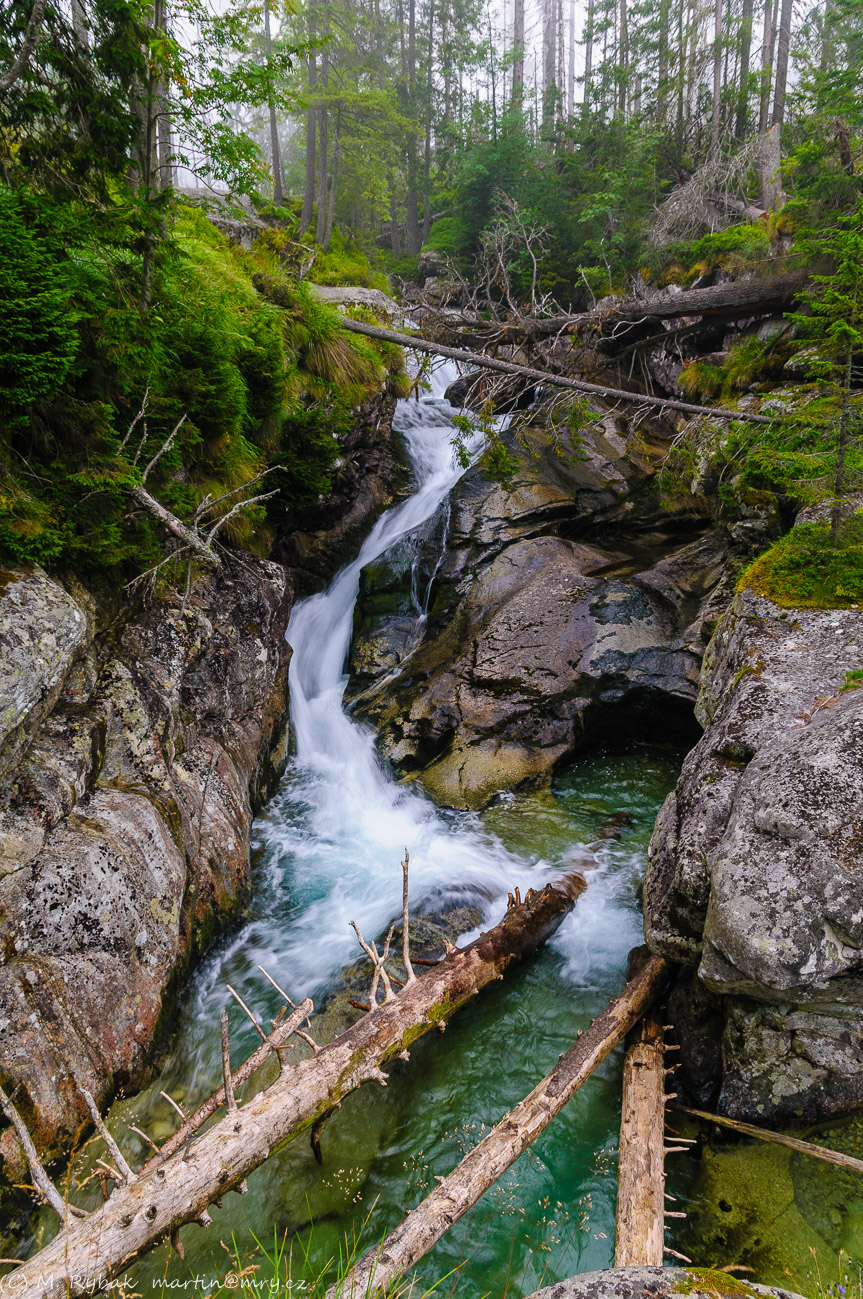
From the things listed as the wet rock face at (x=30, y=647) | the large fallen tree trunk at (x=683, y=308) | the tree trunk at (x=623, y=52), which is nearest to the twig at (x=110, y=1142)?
the wet rock face at (x=30, y=647)

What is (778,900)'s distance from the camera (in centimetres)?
339

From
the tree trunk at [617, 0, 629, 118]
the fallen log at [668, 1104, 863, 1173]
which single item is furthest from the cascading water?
the tree trunk at [617, 0, 629, 118]

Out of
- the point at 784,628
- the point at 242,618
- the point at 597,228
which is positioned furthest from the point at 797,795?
the point at 597,228

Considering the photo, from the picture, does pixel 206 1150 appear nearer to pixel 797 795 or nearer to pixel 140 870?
pixel 140 870

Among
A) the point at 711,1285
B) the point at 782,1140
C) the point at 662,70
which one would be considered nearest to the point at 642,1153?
the point at 782,1140

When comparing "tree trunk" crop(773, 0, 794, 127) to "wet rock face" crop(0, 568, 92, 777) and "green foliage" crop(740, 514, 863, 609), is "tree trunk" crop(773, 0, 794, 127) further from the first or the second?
"wet rock face" crop(0, 568, 92, 777)

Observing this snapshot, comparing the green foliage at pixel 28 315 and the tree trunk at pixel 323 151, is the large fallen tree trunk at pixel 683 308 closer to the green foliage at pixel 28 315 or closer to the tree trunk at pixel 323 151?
the green foliage at pixel 28 315

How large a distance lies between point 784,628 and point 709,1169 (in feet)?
13.0

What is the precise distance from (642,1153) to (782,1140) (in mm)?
810

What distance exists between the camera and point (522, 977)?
5.17 m

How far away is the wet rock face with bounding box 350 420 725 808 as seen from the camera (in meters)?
8.20

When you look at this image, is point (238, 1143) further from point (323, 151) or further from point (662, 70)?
point (662, 70)

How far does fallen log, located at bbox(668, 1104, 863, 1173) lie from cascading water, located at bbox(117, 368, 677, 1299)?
628 mm

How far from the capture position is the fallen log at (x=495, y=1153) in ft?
8.55
